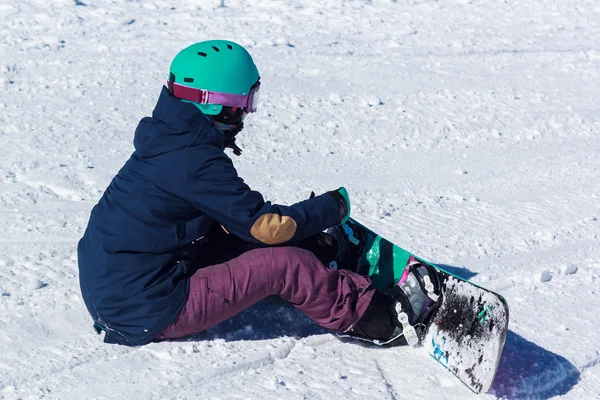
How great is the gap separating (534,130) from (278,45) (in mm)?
2404

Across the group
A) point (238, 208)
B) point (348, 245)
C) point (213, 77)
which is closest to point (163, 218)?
point (238, 208)

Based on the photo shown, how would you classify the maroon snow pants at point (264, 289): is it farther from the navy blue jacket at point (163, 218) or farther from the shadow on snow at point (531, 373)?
the shadow on snow at point (531, 373)

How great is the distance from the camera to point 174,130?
3.36 meters

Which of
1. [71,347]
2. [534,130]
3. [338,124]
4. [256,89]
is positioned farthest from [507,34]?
[71,347]

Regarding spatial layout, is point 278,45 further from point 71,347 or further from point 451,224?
point 71,347

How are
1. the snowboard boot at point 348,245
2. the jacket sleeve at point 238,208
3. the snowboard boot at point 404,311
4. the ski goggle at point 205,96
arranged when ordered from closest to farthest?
the jacket sleeve at point 238,208 → the ski goggle at point 205,96 → the snowboard boot at point 404,311 → the snowboard boot at point 348,245

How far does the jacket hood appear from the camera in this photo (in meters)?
3.35

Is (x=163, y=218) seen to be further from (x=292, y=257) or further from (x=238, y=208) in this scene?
(x=292, y=257)

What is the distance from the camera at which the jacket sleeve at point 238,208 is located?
3.31 m

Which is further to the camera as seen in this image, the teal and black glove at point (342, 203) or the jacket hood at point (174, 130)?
the teal and black glove at point (342, 203)

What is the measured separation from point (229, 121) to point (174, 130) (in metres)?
0.27

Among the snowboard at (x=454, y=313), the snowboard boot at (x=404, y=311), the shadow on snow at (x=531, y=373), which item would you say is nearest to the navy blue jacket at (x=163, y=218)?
the snowboard boot at (x=404, y=311)

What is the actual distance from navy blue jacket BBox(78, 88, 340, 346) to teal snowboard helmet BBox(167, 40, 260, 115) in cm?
7

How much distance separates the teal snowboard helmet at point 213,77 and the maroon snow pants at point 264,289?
2.04 ft
